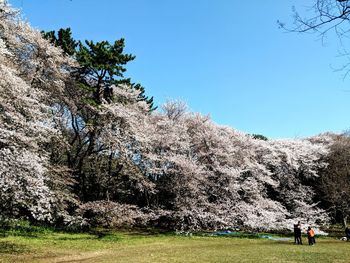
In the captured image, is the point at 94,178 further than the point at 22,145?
Yes

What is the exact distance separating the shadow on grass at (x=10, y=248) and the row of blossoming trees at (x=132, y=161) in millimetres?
5333

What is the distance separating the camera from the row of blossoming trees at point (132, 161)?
2747 centimetres

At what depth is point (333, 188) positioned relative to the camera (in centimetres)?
3806

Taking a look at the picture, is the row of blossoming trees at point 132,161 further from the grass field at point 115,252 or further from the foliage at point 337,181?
the grass field at point 115,252

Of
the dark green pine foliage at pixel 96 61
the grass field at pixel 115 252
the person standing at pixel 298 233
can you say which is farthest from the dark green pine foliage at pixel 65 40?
the person standing at pixel 298 233

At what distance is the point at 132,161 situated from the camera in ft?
104

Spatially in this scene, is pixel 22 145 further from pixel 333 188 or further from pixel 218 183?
pixel 333 188

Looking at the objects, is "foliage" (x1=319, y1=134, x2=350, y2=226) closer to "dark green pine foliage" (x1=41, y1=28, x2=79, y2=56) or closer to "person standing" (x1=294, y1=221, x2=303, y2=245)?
"person standing" (x1=294, y1=221, x2=303, y2=245)

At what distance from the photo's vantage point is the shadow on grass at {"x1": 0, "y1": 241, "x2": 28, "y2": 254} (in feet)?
51.2

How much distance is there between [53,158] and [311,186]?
30568mm

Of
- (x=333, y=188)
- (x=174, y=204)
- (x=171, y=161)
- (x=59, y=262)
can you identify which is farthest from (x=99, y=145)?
(x=333, y=188)

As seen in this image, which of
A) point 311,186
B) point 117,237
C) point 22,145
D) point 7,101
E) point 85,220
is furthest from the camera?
point 311,186

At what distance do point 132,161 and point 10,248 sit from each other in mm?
15893

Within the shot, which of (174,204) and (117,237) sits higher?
(174,204)
